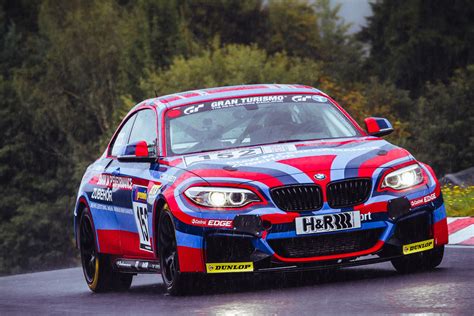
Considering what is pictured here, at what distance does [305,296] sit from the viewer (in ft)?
30.4

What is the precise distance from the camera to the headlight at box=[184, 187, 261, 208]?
955cm

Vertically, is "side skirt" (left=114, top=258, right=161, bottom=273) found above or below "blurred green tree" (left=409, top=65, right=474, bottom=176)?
above

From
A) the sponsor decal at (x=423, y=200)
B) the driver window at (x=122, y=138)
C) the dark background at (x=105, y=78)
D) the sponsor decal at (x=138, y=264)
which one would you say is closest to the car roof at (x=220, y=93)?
the driver window at (x=122, y=138)

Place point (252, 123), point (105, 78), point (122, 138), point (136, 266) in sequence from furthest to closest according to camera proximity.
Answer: point (105, 78) < point (122, 138) < point (136, 266) < point (252, 123)

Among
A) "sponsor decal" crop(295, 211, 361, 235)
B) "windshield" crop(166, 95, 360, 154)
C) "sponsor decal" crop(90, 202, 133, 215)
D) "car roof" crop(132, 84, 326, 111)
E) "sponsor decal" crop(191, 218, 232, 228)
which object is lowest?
"sponsor decal" crop(90, 202, 133, 215)

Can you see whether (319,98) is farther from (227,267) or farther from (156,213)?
(227,267)

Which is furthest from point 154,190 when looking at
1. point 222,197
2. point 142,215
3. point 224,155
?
point 222,197

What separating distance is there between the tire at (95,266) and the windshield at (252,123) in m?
1.69

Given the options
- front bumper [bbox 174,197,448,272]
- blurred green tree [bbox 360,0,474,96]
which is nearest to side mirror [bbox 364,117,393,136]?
front bumper [bbox 174,197,448,272]

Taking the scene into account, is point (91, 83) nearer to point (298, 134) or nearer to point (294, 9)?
point (294, 9)

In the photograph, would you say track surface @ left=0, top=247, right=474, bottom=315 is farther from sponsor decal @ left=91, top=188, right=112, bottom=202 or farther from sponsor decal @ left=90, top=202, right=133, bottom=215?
sponsor decal @ left=91, top=188, right=112, bottom=202

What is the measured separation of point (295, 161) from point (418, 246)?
1.11m

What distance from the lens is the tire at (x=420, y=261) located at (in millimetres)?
10312

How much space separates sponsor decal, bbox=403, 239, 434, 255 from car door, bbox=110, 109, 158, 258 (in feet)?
6.32
